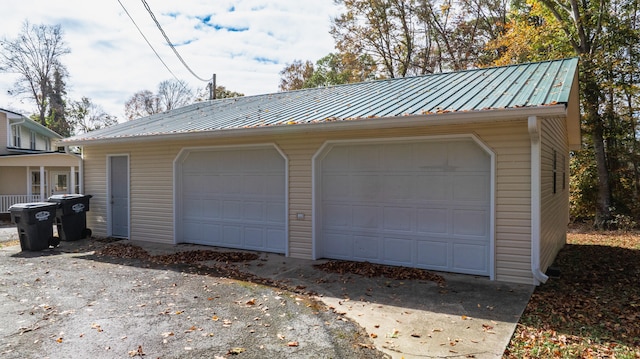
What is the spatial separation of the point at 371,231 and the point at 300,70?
69.7 feet

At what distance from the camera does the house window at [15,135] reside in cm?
1853

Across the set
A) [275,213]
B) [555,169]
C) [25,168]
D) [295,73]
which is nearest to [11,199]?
[25,168]

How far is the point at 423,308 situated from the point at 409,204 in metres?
2.20

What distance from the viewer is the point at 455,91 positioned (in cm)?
657

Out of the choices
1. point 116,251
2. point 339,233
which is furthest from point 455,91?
point 116,251

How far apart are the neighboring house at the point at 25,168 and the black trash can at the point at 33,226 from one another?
6856 mm

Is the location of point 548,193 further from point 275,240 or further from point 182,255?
point 182,255

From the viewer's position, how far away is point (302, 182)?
6969 mm

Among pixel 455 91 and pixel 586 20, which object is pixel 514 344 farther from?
pixel 586 20

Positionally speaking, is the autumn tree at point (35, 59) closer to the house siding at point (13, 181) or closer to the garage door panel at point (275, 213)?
the house siding at point (13, 181)

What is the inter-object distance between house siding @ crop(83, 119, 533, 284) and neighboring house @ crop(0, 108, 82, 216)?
20.8 feet

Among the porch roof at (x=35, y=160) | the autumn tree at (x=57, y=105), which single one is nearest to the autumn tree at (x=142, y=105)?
the autumn tree at (x=57, y=105)

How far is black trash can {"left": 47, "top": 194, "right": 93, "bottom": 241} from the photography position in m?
8.83

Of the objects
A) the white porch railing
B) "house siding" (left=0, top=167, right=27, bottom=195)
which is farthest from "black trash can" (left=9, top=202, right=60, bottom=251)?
"house siding" (left=0, top=167, right=27, bottom=195)
